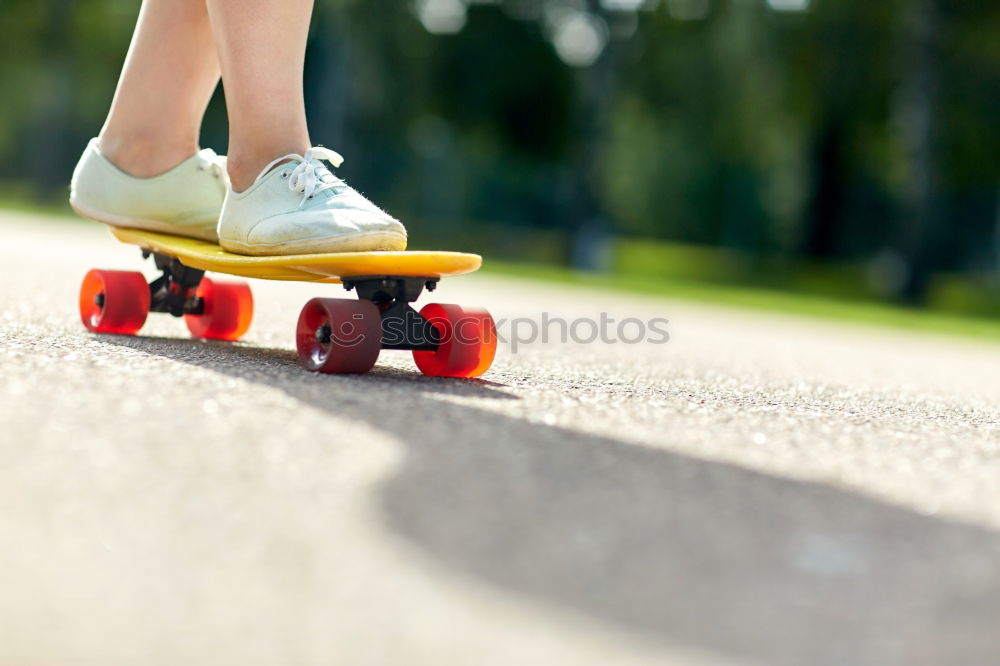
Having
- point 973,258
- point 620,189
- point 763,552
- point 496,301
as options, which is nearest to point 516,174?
point 620,189

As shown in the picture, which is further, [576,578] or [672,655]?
[576,578]

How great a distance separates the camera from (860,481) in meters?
1.57

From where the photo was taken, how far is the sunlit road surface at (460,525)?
3.45 ft

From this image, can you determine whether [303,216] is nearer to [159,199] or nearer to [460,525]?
[159,199]

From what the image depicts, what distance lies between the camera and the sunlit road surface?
1051 millimetres

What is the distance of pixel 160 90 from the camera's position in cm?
272

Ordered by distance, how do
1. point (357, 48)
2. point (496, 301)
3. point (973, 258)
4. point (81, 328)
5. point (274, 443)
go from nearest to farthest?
point (274, 443), point (81, 328), point (496, 301), point (357, 48), point (973, 258)

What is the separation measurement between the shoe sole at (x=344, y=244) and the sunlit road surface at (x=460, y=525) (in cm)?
25

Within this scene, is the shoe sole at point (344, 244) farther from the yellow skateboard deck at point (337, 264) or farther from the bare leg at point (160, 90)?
the bare leg at point (160, 90)

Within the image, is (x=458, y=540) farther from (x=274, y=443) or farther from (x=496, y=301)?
(x=496, y=301)

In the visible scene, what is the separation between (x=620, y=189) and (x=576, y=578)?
26535 mm

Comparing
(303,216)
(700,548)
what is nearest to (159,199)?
(303,216)

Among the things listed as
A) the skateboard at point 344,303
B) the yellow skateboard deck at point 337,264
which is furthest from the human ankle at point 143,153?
the yellow skateboard deck at point 337,264

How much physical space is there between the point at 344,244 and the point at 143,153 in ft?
2.37
